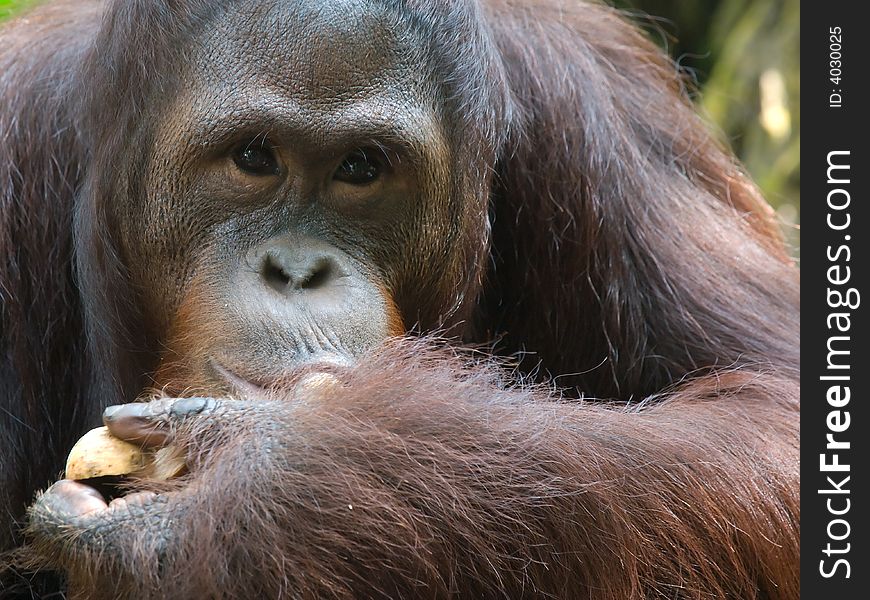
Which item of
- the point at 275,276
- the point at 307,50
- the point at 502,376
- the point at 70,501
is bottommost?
the point at 70,501

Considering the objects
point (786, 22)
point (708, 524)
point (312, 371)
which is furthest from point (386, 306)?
point (786, 22)

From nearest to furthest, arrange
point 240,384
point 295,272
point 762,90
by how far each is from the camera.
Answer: point 240,384 < point 295,272 < point 762,90

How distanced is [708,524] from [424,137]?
114 centimetres

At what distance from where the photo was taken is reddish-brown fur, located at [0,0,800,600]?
2398 mm

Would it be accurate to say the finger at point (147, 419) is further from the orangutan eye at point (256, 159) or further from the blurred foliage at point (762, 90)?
the blurred foliage at point (762, 90)

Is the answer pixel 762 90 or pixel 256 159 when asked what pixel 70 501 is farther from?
pixel 762 90

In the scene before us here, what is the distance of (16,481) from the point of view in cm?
353

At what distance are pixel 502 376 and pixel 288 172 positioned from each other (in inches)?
27.5

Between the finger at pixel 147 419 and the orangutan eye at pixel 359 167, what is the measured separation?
0.76 meters

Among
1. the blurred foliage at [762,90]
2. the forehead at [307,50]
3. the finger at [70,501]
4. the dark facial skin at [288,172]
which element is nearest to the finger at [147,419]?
the finger at [70,501]

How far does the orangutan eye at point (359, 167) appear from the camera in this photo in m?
3.04

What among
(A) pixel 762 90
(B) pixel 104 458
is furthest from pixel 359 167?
(A) pixel 762 90

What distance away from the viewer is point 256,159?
3.01 metres

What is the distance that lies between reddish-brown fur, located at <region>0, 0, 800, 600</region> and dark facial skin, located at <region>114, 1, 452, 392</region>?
142 millimetres
